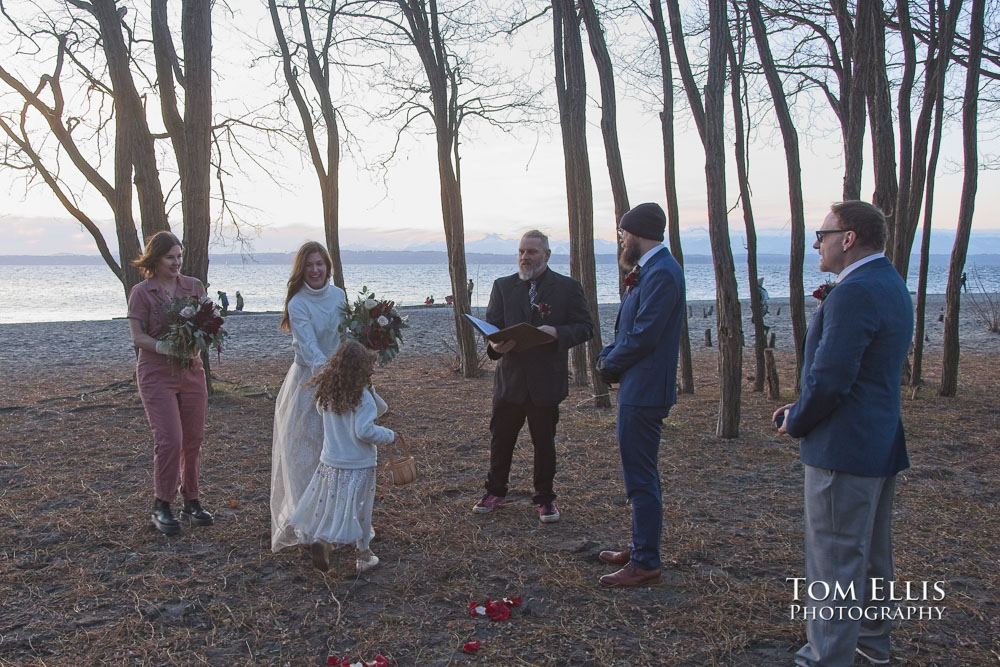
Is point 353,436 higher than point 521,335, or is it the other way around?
point 521,335

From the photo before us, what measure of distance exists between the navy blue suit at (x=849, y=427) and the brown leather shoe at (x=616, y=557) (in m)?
1.50

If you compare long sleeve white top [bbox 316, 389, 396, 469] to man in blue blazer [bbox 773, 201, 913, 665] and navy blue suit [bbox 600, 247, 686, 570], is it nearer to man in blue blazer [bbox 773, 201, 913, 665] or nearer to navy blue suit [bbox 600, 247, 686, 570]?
navy blue suit [bbox 600, 247, 686, 570]

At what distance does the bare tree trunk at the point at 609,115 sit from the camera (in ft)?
31.1

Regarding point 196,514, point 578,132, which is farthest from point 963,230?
point 196,514

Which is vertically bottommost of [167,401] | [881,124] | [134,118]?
[167,401]

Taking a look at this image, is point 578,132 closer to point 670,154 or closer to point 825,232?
point 670,154

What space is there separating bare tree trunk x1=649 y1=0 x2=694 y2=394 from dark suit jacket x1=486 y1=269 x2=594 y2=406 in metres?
5.37

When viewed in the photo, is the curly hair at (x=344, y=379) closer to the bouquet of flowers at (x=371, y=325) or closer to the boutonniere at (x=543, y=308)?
the bouquet of flowers at (x=371, y=325)

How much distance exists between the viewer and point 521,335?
5184 mm

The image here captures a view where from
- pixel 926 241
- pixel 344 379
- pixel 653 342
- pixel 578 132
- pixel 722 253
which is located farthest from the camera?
pixel 926 241

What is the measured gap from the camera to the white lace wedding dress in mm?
5074

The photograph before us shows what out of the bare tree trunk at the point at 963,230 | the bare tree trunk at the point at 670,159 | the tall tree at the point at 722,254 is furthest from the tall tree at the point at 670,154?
the bare tree trunk at the point at 963,230

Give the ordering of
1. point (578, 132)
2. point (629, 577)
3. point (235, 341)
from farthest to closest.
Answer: point (235, 341), point (578, 132), point (629, 577)

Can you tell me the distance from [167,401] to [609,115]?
6813 millimetres
